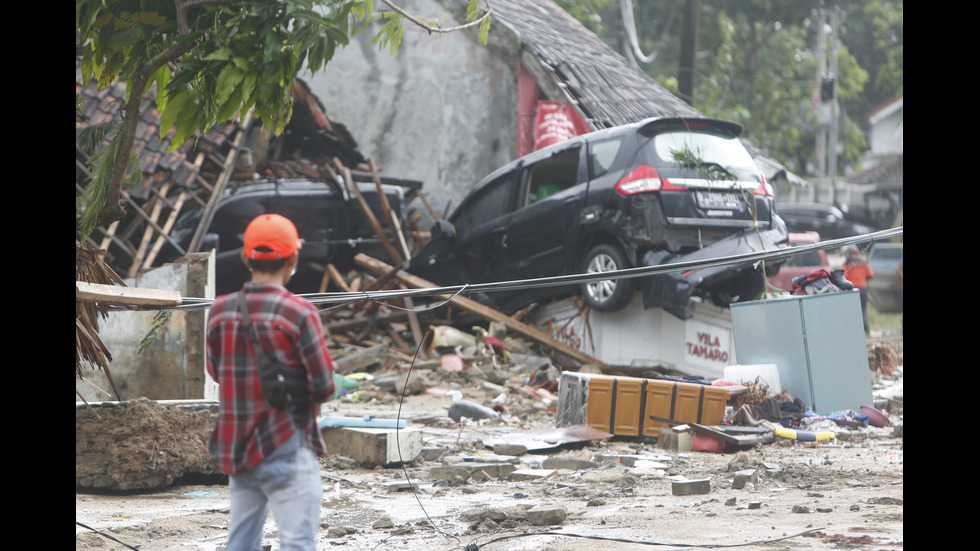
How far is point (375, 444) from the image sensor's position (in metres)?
7.54

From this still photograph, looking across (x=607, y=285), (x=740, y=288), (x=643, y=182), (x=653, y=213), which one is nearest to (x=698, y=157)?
(x=643, y=182)

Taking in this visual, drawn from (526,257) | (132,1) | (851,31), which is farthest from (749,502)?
(851,31)

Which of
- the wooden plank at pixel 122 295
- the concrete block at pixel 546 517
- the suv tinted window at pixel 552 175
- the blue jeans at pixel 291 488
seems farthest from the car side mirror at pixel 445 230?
the blue jeans at pixel 291 488

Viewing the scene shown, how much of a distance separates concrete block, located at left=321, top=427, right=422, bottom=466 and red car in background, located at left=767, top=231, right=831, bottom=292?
29.4 ft

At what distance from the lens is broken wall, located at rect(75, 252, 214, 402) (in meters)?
8.81

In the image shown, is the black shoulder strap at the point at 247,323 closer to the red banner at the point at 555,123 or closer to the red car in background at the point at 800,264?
the red banner at the point at 555,123

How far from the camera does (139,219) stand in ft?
39.4

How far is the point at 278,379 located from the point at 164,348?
19.0 ft

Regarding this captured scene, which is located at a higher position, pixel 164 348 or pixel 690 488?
pixel 164 348

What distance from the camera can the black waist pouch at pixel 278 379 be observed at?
358 cm

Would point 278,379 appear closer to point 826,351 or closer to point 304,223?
point 826,351

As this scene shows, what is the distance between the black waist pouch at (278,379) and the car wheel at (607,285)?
22.5 ft
